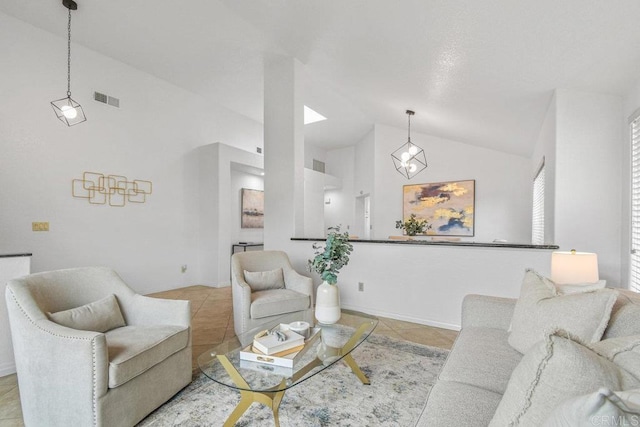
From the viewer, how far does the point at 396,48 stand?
3.18 meters

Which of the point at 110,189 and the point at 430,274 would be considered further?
the point at 110,189

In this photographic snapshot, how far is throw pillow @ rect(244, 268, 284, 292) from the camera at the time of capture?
334 cm

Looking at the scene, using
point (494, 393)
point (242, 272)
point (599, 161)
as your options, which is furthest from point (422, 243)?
point (494, 393)

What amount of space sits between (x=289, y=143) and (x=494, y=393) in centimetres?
380

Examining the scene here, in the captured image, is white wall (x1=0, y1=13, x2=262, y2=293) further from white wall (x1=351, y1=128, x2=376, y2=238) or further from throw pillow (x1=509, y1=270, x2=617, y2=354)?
throw pillow (x1=509, y1=270, x2=617, y2=354)

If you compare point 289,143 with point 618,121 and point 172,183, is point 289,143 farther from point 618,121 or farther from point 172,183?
point 618,121

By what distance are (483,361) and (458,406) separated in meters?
0.46

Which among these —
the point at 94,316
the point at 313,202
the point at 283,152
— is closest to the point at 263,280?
the point at 94,316

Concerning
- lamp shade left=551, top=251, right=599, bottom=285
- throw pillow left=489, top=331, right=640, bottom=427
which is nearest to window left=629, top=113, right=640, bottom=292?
lamp shade left=551, top=251, right=599, bottom=285

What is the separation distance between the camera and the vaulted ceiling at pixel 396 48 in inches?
90.8

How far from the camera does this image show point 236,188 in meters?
6.50

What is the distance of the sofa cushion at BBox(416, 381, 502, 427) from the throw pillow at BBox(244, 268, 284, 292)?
2275 mm

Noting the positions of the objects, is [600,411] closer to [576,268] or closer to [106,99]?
[576,268]

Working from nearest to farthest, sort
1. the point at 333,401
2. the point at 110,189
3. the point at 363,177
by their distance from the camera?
the point at 333,401 → the point at 110,189 → the point at 363,177
